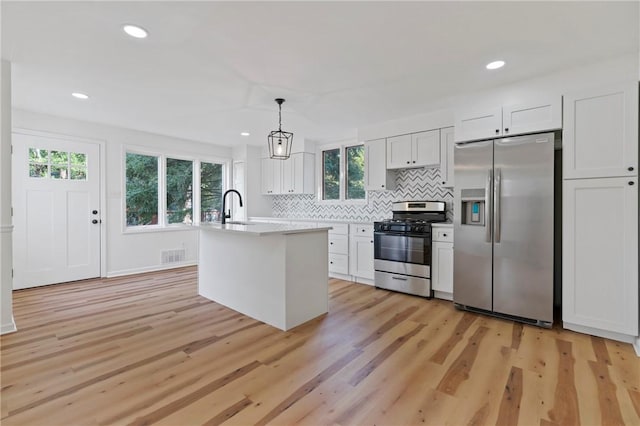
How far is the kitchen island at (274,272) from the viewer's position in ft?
9.44

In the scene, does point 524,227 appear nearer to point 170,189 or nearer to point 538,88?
point 538,88

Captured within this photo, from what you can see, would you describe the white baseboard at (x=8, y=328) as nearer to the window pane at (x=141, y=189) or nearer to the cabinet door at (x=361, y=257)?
the window pane at (x=141, y=189)

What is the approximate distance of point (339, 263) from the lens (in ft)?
15.9

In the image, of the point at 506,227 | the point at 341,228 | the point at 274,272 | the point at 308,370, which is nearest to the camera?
the point at 308,370

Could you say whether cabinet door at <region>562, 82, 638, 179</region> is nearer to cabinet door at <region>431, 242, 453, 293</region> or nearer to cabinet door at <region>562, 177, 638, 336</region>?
cabinet door at <region>562, 177, 638, 336</region>

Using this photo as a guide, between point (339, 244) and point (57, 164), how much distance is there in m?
4.29

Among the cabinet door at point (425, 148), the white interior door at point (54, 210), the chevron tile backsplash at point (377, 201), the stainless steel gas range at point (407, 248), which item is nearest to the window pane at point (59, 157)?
the white interior door at point (54, 210)

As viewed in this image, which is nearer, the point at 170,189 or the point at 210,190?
the point at 170,189

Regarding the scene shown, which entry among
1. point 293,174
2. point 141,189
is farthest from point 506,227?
point 141,189

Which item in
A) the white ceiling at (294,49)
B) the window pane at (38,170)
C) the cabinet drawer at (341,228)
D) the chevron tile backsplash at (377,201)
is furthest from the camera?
the cabinet drawer at (341,228)

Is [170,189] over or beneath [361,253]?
over

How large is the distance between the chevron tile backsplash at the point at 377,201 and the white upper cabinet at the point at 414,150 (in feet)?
1.10

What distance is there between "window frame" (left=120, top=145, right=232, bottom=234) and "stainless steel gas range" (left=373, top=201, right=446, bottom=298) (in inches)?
120

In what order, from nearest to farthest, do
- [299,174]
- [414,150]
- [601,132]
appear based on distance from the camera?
1. [601,132]
2. [414,150]
3. [299,174]
